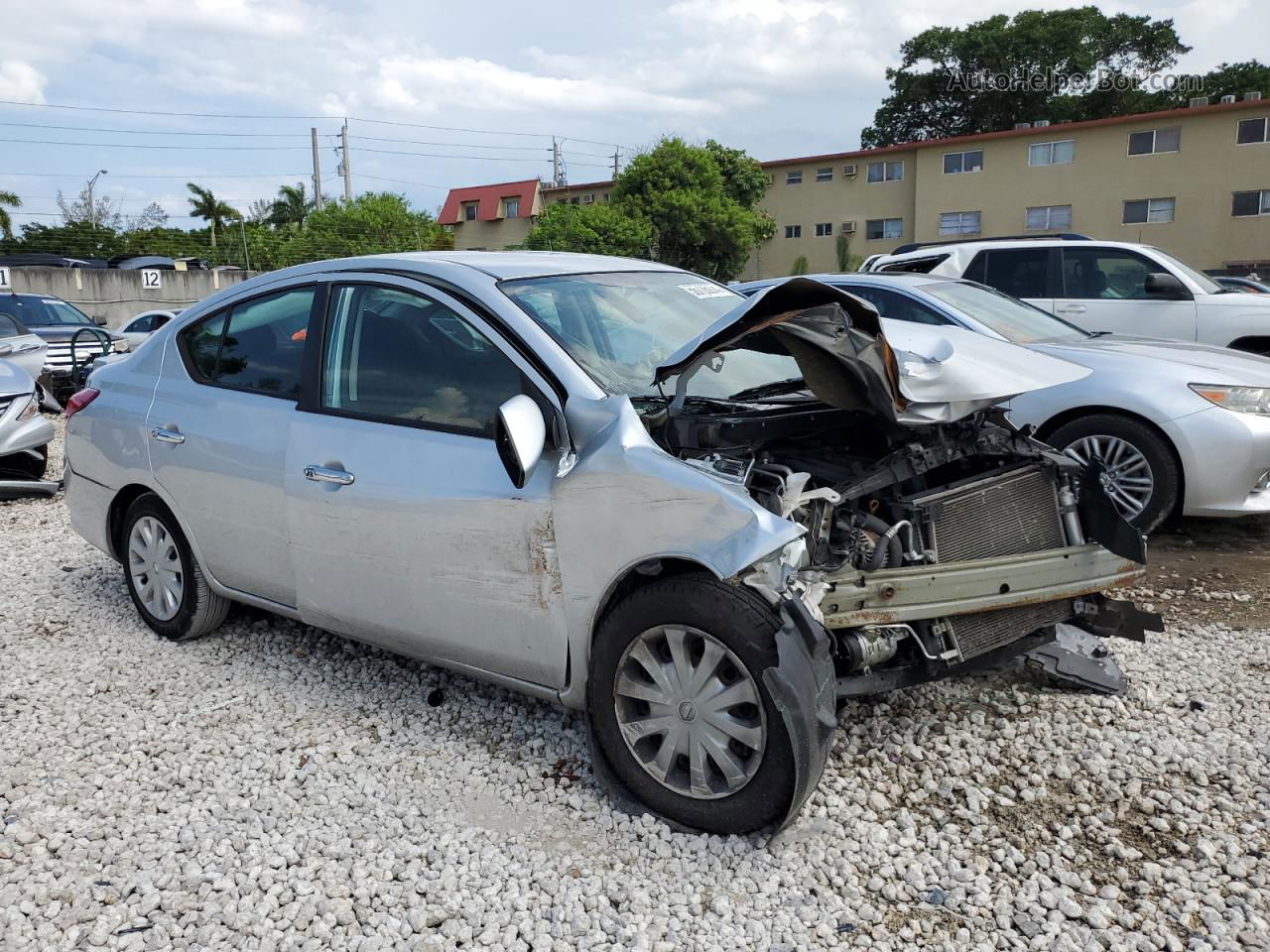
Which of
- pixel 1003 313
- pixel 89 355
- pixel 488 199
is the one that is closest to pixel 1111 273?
pixel 1003 313

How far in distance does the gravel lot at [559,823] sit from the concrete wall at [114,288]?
23.6 meters

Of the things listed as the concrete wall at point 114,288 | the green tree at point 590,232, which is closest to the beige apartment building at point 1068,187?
the green tree at point 590,232

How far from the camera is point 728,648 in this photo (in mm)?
2734

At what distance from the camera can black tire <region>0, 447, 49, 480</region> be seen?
319 inches

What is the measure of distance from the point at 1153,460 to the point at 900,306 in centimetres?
186

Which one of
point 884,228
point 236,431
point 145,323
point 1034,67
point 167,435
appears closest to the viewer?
point 236,431

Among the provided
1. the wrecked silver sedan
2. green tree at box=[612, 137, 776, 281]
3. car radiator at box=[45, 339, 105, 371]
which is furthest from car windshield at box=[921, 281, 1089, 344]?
green tree at box=[612, 137, 776, 281]

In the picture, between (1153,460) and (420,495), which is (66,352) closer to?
(420,495)

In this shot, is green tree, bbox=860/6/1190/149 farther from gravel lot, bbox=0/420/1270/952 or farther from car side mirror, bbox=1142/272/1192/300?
gravel lot, bbox=0/420/1270/952

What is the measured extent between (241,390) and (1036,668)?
3.49m

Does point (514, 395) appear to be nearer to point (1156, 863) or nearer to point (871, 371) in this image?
point (871, 371)

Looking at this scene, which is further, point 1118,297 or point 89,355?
point 89,355

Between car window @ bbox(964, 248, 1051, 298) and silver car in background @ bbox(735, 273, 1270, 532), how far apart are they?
263cm

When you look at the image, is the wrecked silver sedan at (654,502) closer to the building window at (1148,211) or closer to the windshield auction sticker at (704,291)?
the windshield auction sticker at (704,291)
